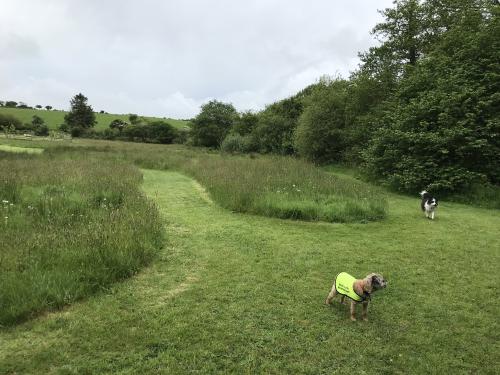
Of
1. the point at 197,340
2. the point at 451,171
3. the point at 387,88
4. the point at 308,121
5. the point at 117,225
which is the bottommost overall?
the point at 197,340

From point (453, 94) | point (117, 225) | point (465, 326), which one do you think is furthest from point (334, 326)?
point (453, 94)

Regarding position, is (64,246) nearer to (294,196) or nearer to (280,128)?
(294,196)

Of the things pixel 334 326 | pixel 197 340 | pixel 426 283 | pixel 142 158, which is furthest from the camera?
pixel 142 158

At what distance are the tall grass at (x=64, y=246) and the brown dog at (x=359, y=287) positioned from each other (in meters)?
3.18

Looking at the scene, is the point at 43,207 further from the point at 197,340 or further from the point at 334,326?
the point at 334,326

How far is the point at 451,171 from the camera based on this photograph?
1386 centimetres

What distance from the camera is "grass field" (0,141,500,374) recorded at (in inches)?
142

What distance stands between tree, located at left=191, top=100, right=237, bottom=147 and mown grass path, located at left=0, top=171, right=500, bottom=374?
41.0 metres

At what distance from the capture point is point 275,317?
14.7 feet

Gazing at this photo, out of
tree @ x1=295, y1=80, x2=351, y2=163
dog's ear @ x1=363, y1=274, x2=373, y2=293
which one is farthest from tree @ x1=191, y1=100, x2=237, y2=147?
dog's ear @ x1=363, y1=274, x2=373, y2=293

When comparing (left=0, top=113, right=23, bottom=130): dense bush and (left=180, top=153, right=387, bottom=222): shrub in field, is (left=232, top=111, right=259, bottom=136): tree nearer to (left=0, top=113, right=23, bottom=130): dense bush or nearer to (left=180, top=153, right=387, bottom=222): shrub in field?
(left=180, top=153, right=387, bottom=222): shrub in field

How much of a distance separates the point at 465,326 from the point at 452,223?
6074 millimetres

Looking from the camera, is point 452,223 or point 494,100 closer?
point 452,223

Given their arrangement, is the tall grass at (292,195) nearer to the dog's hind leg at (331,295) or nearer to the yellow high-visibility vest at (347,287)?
the dog's hind leg at (331,295)
